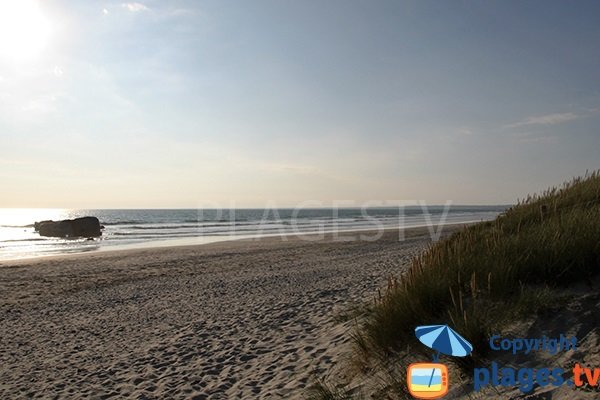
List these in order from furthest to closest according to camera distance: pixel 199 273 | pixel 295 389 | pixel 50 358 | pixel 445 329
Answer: pixel 199 273, pixel 50 358, pixel 295 389, pixel 445 329

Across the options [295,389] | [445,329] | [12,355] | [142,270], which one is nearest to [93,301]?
[12,355]

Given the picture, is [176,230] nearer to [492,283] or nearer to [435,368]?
[492,283]

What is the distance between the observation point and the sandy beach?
632cm

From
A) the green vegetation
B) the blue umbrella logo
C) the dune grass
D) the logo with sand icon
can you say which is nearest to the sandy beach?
the green vegetation

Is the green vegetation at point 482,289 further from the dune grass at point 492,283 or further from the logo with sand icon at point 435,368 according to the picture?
the logo with sand icon at point 435,368

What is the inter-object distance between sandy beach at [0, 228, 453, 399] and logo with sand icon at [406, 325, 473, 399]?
2101mm

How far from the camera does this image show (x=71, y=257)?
24.7 meters

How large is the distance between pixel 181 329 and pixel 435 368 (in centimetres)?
693

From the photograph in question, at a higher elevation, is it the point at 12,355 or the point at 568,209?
the point at 568,209

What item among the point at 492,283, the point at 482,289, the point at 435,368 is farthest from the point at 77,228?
the point at 435,368

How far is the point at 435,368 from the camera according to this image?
358 centimetres

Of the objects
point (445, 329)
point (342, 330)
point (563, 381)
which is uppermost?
point (445, 329)

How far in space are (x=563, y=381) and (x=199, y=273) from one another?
15.9 meters

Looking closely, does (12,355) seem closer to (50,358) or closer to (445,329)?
(50,358)
